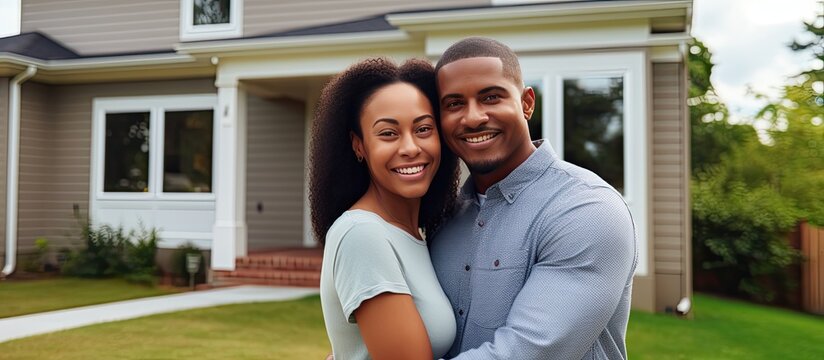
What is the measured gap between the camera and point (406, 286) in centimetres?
159

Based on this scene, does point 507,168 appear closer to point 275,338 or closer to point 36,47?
point 275,338

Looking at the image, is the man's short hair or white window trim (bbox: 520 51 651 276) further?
white window trim (bbox: 520 51 651 276)

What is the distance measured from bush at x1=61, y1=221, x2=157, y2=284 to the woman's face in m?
9.75

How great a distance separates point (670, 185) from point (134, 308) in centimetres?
640

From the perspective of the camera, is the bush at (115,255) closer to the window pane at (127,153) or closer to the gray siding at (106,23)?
the window pane at (127,153)

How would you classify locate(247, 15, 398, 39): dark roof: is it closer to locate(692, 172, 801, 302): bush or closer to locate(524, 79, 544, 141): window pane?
locate(524, 79, 544, 141): window pane

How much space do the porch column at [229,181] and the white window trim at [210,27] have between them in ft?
6.93

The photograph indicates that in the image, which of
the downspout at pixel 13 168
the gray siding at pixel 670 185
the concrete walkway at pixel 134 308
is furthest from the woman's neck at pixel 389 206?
the downspout at pixel 13 168

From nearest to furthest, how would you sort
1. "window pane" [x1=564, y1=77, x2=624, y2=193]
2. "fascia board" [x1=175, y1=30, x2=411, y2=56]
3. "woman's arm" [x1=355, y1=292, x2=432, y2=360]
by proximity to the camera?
1. "woman's arm" [x1=355, y1=292, x2=432, y2=360]
2. "window pane" [x1=564, y1=77, x2=624, y2=193]
3. "fascia board" [x1=175, y1=30, x2=411, y2=56]

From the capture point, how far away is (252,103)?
41.6 ft

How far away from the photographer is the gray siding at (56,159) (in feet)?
39.6

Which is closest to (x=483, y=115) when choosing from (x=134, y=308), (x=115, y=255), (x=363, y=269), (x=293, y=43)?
(x=363, y=269)

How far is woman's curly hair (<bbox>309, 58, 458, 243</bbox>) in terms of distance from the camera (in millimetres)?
1795

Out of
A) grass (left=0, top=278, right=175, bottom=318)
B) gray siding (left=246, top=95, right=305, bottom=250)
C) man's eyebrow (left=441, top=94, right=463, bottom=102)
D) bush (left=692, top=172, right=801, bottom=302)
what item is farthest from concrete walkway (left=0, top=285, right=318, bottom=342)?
bush (left=692, top=172, right=801, bottom=302)
